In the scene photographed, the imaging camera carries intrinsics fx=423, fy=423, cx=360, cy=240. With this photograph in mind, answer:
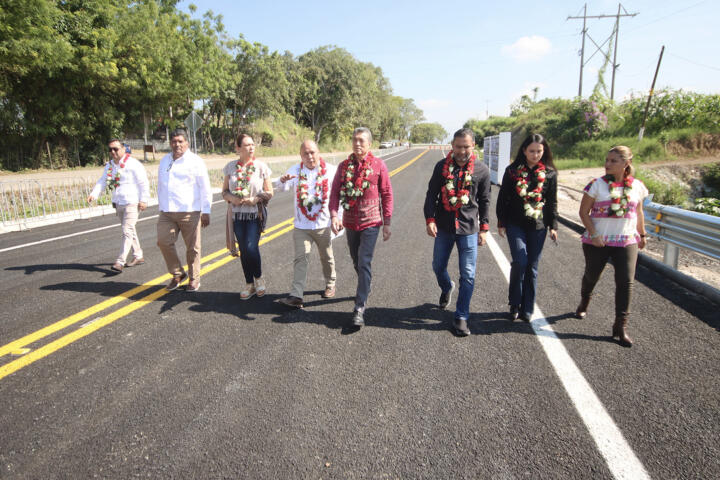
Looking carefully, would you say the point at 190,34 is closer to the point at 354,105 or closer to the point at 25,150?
the point at 25,150

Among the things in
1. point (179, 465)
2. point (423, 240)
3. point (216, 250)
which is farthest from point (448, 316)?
point (216, 250)

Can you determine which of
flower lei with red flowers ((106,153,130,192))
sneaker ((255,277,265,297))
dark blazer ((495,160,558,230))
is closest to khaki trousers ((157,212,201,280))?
sneaker ((255,277,265,297))

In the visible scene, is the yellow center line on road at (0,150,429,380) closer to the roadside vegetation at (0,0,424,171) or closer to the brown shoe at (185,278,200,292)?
the brown shoe at (185,278,200,292)

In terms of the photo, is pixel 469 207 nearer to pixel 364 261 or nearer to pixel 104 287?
pixel 364 261

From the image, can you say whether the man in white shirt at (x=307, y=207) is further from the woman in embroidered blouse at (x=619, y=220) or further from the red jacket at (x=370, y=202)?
the woman in embroidered blouse at (x=619, y=220)

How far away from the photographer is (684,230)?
18.9ft

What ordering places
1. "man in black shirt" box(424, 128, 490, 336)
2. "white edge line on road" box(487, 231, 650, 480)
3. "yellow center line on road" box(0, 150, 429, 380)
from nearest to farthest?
"white edge line on road" box(487, 231, 650, 480) < "yellow center line on road" box(0, 150, 429, 380) < "man in black shirt" box(424, 128, 490, 336)

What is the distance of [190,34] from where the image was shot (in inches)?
1351

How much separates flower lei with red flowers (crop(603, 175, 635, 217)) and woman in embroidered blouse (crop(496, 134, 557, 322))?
515 mm

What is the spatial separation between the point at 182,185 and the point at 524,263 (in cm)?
418

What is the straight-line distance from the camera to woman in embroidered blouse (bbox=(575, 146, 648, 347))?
4.04 m

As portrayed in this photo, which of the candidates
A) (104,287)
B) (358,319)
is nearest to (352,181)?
(358,319)

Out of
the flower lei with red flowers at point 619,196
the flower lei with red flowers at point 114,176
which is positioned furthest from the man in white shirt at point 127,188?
the flower lei with red flowers at point 619,196

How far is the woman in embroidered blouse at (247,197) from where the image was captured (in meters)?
5.00
